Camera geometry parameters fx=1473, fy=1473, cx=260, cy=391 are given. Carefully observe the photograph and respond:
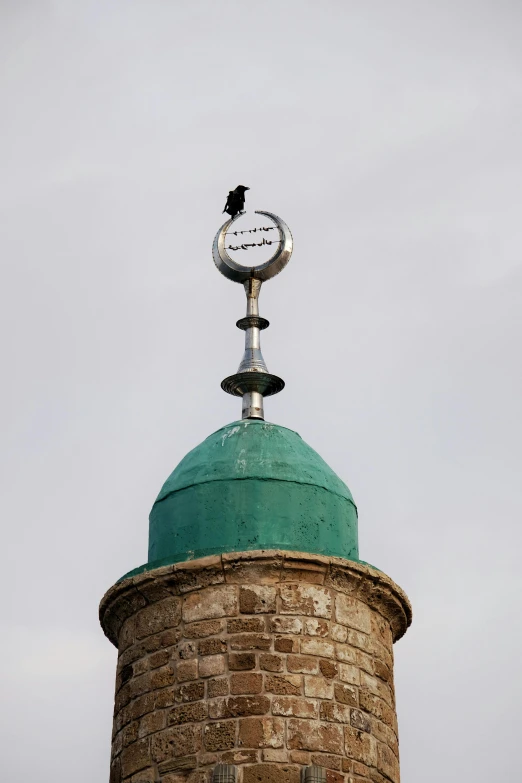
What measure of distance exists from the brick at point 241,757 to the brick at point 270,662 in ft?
1.87

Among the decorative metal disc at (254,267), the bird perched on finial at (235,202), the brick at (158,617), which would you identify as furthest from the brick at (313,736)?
the bird perched on finial at (235,202)

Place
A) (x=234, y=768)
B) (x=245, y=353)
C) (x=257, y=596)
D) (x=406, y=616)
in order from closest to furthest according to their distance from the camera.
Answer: (x=234, y=768), (x=257, y=596), (x=406, y=616), (x=245, y=353)

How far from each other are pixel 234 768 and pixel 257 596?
3.89 ft

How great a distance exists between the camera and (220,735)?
9344mm

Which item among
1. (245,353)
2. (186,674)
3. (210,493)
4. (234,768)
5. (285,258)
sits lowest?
(234,768)

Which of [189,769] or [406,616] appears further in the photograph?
[406,616]

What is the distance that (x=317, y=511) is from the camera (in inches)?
408

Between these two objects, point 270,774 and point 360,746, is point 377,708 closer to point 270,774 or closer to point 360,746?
point 360,746

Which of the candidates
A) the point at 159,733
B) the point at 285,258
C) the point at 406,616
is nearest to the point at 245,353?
the point at 285,258

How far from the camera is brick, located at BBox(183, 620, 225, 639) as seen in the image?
9.74 metres

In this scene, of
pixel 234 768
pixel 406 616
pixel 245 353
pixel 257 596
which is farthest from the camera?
pixel 245 353

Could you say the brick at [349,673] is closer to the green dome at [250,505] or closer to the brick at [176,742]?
the green dome at [250,505]

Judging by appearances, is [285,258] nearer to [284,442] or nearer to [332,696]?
[284,442]

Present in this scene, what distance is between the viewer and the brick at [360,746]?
31.3ft
